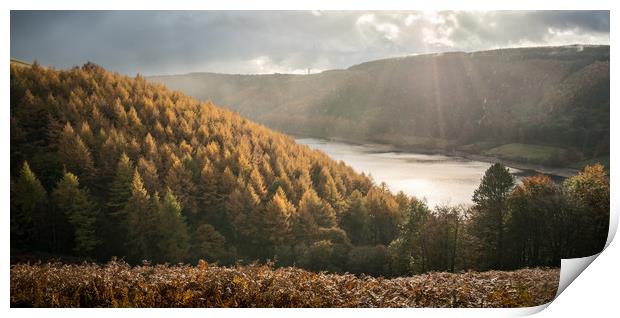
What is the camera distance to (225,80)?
8914mm

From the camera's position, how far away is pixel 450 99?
8.94 m

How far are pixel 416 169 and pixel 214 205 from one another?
10.7 ft

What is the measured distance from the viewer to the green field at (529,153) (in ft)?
27.7

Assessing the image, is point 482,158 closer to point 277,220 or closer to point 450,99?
point 450,99

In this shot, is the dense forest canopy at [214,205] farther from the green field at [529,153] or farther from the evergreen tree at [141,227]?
the green field at [529,153]

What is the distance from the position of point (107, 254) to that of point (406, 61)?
18.4ft

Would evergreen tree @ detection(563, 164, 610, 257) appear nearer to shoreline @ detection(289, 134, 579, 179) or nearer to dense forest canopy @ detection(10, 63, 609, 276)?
dense forest canopy @ detection(10, 63, 609, 276)

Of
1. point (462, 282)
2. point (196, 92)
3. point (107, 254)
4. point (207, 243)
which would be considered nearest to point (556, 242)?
point (462, 282)

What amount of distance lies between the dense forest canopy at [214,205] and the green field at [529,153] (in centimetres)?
36

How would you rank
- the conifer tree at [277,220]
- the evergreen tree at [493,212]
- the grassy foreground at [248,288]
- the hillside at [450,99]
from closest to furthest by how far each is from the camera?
the grassy foreground at [248,288], the evergreen tree at [493,212], the conifer tree at [277,220], the hillside at [450,99]

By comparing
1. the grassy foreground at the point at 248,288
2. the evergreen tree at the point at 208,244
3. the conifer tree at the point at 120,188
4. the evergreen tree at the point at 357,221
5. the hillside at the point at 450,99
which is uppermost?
the hillside at the point at 450,99

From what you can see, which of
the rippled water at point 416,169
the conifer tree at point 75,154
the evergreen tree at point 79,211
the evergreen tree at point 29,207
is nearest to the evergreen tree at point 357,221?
the rippled water at point 416,169

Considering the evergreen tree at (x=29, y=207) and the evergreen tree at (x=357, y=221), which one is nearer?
the evergreen tree at (x=29, y=207)

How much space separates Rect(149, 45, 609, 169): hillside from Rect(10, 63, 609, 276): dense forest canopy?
66cm
